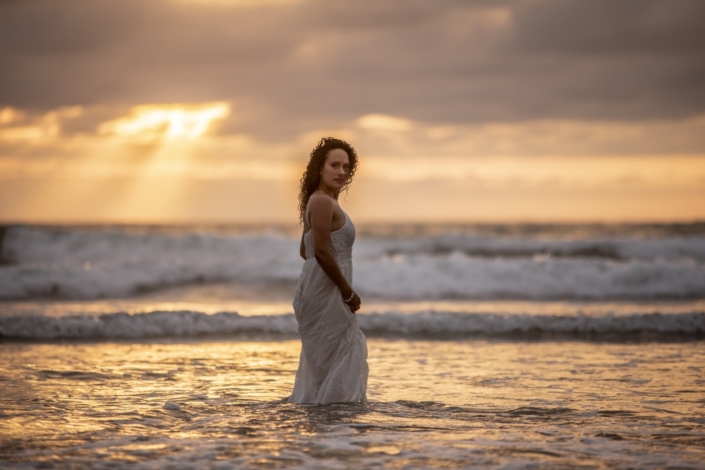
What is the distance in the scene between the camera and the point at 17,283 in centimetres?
1759

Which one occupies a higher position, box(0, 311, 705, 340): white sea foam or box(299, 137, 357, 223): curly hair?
box(299, 137, 357, 223): curly hair

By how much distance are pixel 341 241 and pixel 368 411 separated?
151 centimetres

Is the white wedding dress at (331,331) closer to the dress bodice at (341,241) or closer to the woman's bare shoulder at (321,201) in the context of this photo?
the dress bodice at (341,241)

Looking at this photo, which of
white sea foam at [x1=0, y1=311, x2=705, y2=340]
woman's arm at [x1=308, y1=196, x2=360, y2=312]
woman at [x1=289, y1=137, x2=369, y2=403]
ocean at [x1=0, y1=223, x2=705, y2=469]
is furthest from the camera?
white sea foam at [x1=0, y1=311, x2=705, y2=340]

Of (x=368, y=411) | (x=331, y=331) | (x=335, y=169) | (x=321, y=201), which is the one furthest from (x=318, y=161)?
(x=368, y=411)

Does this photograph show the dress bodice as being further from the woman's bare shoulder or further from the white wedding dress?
the woman's bare shoulder

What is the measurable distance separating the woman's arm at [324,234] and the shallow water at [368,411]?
1.20 metres

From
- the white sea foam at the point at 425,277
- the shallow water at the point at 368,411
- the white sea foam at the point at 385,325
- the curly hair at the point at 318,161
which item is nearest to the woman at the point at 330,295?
the curly hair at the point at 318,161

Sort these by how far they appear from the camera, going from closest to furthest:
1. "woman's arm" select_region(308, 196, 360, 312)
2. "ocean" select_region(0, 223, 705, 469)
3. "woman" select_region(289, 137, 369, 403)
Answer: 1. "ocean" select_region(0, 223, 705, 469)
2. "woman's arm" select_region(308, 196, 360, 312)
3. "woman" select_region(289, 137, 369, 403)

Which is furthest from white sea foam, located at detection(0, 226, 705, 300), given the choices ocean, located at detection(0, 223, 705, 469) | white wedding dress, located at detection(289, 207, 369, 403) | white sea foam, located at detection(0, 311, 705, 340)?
white wedding dress, located at detection(289, 207, 369, 403)

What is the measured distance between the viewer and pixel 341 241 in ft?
20.3

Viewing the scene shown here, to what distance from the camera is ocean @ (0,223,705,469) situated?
5.17 metres

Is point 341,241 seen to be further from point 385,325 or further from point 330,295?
point 385,325

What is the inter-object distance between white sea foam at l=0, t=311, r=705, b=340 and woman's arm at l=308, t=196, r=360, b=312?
19.8 ft
